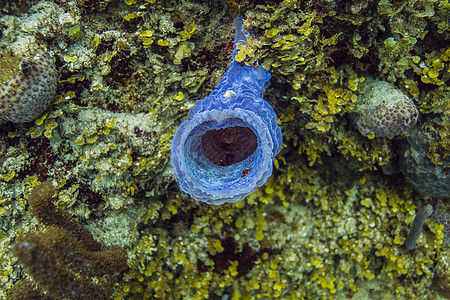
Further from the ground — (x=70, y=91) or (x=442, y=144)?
(x=70, y=91)

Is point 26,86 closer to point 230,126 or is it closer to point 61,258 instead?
point 61,258

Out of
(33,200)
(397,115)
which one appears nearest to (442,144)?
(397,115)

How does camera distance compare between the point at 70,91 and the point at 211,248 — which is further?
the point at 211,248

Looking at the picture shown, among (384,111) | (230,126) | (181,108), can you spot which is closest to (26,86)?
(181,108)

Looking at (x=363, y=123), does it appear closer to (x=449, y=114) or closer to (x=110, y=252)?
(x=449, y=114)

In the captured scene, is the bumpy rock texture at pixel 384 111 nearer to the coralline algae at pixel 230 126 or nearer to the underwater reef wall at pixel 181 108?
the underwater reef wall at pixel 181 108

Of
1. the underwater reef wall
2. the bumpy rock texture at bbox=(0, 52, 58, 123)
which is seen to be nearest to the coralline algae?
the underwater reef wall

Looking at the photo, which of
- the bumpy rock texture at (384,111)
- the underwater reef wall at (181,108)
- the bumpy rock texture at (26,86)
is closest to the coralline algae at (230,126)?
the underwater reef wall at (181,108)

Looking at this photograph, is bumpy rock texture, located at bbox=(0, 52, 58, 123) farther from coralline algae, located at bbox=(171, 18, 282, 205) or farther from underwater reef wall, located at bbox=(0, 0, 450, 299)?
coralline algae, located at bbox=(171, 18, 282, 205)
